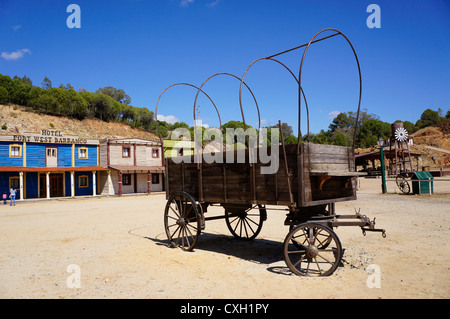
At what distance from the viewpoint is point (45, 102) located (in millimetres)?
66125

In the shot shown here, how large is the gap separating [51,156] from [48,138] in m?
1.68

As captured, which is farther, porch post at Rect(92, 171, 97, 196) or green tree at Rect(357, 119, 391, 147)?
green tree at Rect(357, 119, 391, 147)

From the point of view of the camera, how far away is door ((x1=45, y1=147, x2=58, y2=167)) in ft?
92.1

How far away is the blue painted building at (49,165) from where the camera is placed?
26016 mm

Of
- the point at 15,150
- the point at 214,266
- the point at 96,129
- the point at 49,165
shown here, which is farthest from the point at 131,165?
the point at 96,129

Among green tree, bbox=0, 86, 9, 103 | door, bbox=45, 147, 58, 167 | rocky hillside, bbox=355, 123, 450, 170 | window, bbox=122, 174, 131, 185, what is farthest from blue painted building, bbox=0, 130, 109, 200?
rocky hillside, bbox=355, 123, 450, 170

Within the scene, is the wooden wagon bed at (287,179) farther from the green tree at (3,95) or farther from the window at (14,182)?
the green tree at (3,95)

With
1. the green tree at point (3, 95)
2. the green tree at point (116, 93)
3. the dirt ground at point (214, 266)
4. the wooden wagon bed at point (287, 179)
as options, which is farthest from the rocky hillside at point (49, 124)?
the wooden wagon bed at point (287, 179)

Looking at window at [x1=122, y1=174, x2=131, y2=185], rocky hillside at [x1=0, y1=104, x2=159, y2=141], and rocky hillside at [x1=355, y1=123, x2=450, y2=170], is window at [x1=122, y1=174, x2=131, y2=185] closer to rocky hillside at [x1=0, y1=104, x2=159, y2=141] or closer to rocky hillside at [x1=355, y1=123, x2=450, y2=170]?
rocky hillside at [x1=0, y1=104, x2=159, y2=141]

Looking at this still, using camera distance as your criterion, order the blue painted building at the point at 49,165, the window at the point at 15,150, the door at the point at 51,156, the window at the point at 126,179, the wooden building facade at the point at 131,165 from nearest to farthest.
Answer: the blue painted building at the point at 49,165 → the window at the point at 15,150 → the door at the point at 51,156 → the wooden building facade at the point at 131,165 → the window at the point at 126,179

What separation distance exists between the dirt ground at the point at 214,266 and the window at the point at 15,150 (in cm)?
2031
